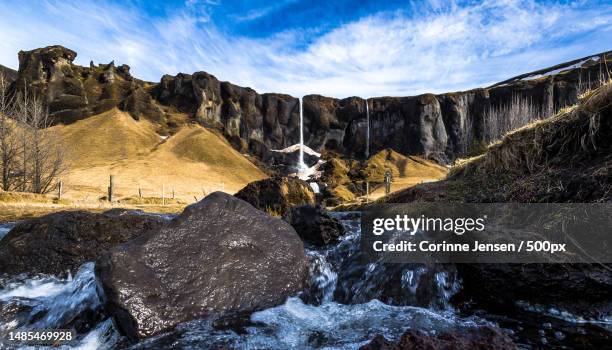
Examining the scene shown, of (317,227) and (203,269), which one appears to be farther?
(317,227)

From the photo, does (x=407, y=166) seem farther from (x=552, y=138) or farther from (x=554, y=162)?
(x=554, y=162)

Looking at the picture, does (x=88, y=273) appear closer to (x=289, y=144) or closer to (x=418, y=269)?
(x=418, y=269)

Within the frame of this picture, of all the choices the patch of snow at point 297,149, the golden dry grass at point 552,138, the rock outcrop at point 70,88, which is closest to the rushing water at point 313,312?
the golden dry grass at point 552,138

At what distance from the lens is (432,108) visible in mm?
98875

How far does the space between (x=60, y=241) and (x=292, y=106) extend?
10181cm

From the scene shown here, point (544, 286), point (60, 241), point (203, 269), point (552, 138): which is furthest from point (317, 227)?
point (60, 241)

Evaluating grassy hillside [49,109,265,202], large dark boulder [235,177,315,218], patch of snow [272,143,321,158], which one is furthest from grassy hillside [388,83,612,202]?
patch of snow [272,143,321,158]

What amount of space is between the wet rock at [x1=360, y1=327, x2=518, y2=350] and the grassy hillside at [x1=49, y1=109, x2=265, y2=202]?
4837cm

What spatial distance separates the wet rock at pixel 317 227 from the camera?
27.1 ft

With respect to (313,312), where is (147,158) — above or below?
above

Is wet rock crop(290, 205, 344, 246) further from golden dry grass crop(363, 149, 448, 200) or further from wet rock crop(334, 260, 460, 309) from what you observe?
golden dry grass crop(363, 149, 448, 200)

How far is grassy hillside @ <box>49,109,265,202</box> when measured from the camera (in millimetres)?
54675

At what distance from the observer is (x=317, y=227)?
334 inches

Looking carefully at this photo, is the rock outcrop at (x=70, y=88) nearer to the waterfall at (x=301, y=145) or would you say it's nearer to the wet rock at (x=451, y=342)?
the waterfall at (x=301, y=145)
